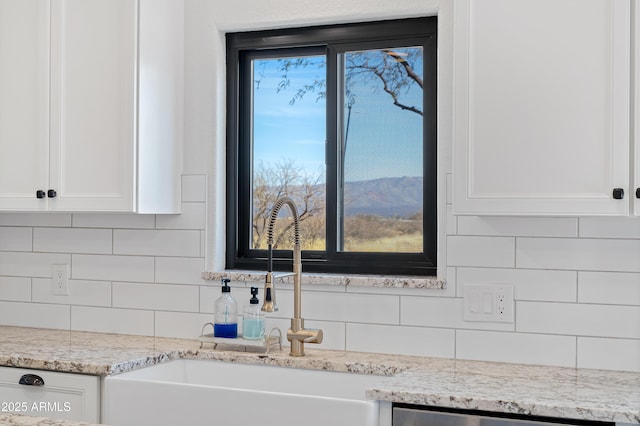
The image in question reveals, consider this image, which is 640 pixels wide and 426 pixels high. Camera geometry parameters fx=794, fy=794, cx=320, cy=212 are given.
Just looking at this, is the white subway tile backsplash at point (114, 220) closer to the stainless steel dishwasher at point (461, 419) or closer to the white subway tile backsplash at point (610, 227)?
the stainless steel dishwasher at point (461, 419)

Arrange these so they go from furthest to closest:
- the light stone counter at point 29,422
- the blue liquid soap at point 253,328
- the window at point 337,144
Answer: the window at point 337,144, the blue liquid soap at point 253,328, the light stone counter at point 29,422

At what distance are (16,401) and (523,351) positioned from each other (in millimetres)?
1652

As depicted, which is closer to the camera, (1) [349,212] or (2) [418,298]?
(2) [418,298]

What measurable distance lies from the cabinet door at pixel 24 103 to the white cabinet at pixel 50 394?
68cm

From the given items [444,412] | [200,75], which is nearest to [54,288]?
[200,75]

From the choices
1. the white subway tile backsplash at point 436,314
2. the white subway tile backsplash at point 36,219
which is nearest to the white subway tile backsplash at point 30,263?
the white subway tile backsplash at point 36,219

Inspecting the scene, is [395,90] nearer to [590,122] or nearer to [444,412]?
[590,122]

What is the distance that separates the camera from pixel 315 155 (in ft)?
9.95

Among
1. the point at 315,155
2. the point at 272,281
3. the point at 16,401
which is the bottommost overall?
the point at 16,401

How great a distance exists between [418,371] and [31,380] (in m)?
1.22

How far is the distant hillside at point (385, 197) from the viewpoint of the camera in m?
2.87

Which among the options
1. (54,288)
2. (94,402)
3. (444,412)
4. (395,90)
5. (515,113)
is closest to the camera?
(444,412)

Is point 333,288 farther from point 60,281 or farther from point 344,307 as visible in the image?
point 60,281

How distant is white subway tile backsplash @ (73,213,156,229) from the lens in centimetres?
312
